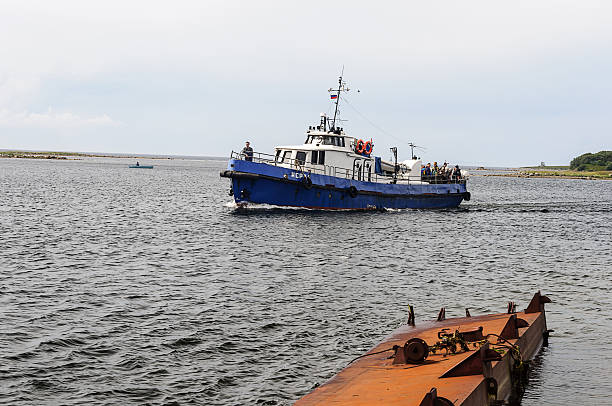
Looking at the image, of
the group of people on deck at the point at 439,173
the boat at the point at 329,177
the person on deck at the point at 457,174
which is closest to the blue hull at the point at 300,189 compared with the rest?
the boat at the point at 329,177

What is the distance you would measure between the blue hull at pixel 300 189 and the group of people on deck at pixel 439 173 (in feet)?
19.9

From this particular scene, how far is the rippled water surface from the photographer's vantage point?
10117 millimetres

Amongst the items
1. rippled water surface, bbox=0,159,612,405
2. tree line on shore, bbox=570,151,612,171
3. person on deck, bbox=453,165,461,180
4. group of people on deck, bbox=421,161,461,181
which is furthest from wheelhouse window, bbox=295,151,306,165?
tree line on shore, bbox=570,151,612,171

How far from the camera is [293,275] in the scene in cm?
1973

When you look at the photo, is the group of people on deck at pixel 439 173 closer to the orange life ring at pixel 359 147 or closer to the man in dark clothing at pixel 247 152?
the orange life ring at pixel 359 147

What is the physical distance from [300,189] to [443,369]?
92.8 feet

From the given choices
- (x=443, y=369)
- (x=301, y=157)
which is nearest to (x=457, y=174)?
(x=301, y=157)

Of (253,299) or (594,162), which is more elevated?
(594,162)

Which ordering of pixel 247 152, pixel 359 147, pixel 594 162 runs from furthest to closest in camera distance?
pixel 594 162
pixel 359 147
pixel 247 152

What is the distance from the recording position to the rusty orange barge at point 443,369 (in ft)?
24.3

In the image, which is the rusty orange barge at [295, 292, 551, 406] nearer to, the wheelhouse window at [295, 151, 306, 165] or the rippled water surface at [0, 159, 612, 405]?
the rippled water surface at [0, 159, 612, 405]

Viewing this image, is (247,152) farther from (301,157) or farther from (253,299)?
(253,299)

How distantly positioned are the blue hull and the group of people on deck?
607 cm

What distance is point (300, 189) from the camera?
36312mm
